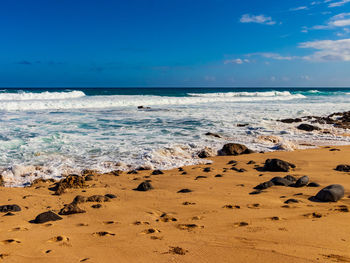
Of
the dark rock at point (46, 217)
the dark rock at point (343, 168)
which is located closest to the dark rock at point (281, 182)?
the dark rock at point (343, 168)

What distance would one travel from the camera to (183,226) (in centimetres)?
320

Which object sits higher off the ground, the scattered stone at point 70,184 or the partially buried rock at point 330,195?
the partially buried rock at point 330,195

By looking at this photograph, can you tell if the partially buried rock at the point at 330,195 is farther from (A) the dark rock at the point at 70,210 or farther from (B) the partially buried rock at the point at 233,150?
(B) the partially buried rock at the point at 233,150

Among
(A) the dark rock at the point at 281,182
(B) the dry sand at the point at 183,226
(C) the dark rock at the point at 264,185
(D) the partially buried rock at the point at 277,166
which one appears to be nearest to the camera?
(B) the dry sand at the point at 183,226

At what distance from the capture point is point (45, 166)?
6.03 meters

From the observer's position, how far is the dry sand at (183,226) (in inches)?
101

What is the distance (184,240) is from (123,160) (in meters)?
3.94

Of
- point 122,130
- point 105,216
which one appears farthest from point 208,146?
point 105,216

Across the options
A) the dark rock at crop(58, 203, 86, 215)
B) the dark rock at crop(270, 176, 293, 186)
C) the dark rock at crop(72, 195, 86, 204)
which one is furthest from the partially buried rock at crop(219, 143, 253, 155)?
the dark rock at crop(58, 203, 86, 215)

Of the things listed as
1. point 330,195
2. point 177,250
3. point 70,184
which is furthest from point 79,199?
point 330,195

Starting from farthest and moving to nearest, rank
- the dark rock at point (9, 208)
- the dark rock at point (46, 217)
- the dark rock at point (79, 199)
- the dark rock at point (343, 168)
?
the dark rock at point (343, 168), the dark rock at point (79, 199), the dark rock at point (9, 208), the dark rock at point (46, 217)

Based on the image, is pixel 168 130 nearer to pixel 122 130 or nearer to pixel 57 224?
pixel 122 130

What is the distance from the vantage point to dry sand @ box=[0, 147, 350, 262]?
2.57 m

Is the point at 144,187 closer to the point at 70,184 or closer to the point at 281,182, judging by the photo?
the point at 70,184
